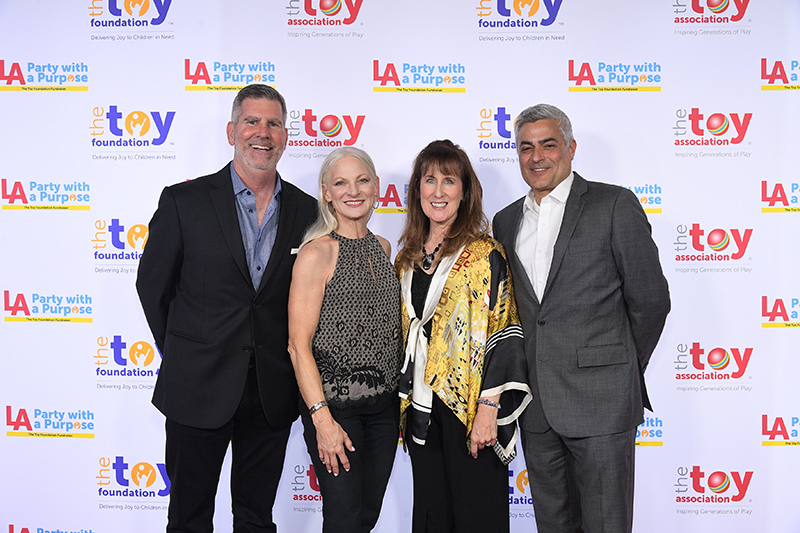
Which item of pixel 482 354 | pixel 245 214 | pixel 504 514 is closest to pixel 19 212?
pixel 245 214

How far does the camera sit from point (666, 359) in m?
3.03

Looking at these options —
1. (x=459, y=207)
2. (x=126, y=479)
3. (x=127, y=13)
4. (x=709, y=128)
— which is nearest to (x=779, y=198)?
(x=709, y=128)

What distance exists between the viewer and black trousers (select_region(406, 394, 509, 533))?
76.4 inches

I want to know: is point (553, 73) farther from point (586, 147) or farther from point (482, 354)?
point (482, 354)

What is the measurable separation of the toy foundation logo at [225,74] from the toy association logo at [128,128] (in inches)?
9.6

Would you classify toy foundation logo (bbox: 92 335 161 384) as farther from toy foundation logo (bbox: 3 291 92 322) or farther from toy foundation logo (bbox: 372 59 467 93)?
toy foundation logo (bbox: 372 59 467 93)

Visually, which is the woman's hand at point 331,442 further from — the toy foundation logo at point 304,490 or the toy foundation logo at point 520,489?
the toy foundation logo at point 520,489

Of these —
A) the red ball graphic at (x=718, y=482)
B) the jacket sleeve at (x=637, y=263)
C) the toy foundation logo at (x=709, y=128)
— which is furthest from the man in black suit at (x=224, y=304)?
the red ball graphic at (x=718, y=482)

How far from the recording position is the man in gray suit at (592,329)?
6.56 ft

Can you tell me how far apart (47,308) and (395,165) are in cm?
225

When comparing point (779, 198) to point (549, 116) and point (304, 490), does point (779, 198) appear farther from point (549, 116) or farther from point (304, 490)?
point (304, 490)

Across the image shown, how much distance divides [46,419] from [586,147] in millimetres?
3593

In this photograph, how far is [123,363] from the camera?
123 inches

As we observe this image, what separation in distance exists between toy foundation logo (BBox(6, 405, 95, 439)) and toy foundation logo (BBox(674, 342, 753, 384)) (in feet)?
11.5
